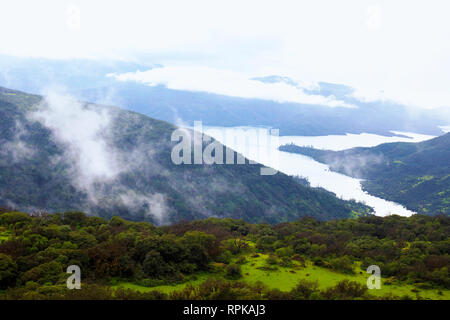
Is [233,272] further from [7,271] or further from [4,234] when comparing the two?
[4,234]

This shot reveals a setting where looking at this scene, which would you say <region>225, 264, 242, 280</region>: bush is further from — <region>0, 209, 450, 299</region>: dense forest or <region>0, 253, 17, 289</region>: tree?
<region>0, 253, 17, 289</region>: tree

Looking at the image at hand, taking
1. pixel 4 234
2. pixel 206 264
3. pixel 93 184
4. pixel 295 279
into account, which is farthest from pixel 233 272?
pixel 93 184

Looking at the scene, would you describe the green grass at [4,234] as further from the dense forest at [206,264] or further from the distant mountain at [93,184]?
the distant mountain at [93,184]

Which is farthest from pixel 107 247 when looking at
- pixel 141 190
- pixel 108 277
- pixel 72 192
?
pixel 141 190

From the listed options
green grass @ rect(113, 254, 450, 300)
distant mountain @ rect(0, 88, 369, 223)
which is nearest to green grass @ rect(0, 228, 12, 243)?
green grass @ rect(113, 254, 450, 300)

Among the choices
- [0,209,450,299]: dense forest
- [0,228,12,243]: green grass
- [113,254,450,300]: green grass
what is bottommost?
[113,254,450,300]: green grass

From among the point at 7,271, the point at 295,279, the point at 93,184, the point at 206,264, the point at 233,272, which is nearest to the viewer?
the point at 7,271
